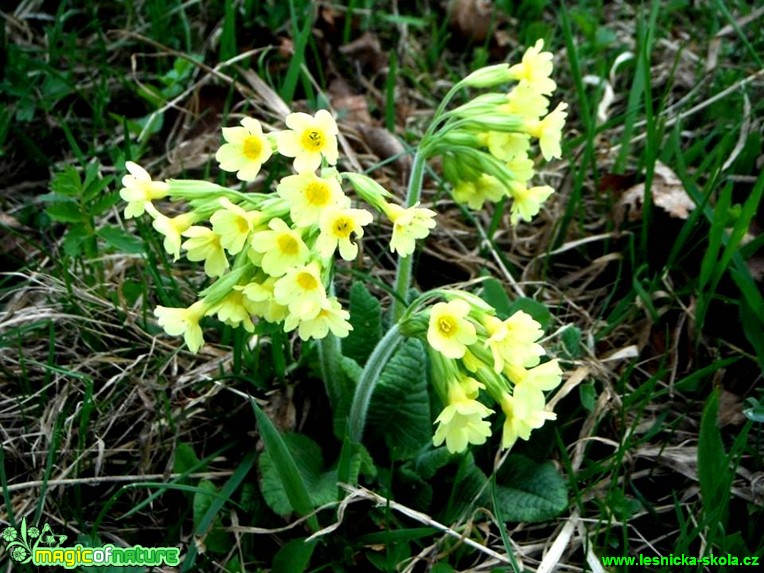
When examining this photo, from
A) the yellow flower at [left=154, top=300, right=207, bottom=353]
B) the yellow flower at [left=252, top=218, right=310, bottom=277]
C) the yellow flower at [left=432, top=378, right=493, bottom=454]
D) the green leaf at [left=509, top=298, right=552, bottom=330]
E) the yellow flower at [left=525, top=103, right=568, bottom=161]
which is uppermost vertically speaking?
the yellow flower at [left=525, top=103, right=568, bottom=161]

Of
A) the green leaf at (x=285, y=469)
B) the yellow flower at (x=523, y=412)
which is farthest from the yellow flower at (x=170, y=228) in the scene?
the yellow flower at (x=523, y=412)

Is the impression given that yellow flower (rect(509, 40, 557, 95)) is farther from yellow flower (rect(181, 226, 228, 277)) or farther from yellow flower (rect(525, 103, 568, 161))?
yellow flower (rect(181, 226, 228, 277))

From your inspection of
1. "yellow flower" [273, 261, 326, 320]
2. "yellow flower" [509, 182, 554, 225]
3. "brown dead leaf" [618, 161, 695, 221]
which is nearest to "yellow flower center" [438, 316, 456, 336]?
"yellow flower" [273, 261, 326, 320]

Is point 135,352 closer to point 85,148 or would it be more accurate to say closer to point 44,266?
point 44,266

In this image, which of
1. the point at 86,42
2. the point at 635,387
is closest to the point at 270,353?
the point at 635,387

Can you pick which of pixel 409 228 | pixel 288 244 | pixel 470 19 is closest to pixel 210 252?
pixel 288 244
